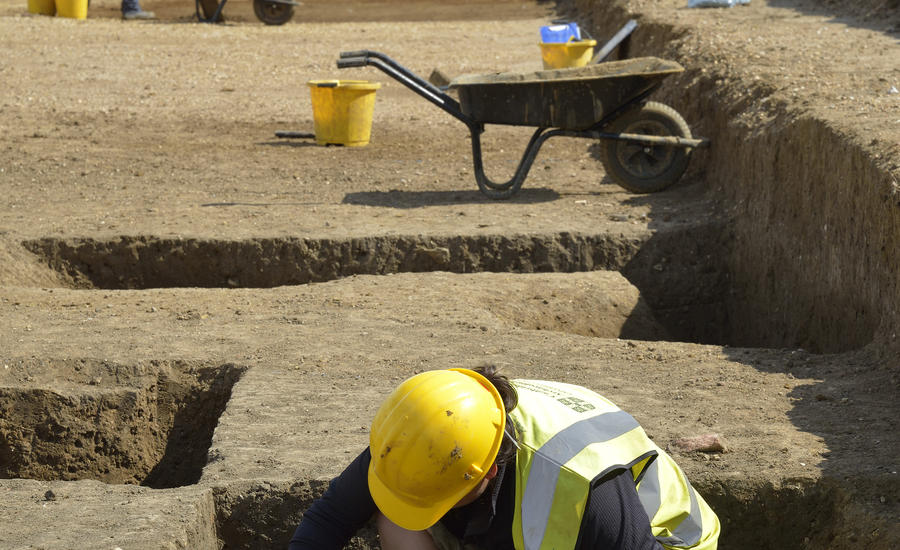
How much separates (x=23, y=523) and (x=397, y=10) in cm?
1842

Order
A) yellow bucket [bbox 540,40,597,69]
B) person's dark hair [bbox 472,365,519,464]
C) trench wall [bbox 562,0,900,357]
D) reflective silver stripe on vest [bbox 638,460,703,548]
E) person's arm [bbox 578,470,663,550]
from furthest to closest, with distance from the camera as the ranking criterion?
yellow bucket [bbox 540,40,597,69], trench wall [bbox 562,0,900,357], reflective silver stripe on vest [bbox 638,460,703,548], person's dark hair [bbox 472,365,519,464], person's arm [bbox 578,470,663,550]

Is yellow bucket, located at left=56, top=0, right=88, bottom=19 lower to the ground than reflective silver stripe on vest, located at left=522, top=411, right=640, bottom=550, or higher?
lower

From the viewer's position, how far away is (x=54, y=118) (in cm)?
1077

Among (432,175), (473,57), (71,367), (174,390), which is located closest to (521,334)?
(174,390)

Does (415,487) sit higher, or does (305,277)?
(415,487)

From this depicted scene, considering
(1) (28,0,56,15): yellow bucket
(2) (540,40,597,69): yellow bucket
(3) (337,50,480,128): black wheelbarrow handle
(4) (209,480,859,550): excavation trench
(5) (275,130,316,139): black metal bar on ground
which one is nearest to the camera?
(4) (209,480,859,550): excavation trench

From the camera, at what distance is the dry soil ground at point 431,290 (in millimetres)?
3773

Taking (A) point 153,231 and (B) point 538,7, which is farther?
(B) point 538,7

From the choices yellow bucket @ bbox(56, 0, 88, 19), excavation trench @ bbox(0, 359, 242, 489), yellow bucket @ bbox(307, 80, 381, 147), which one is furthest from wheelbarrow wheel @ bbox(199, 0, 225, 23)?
excavation trench @ bbox(0, 359, 242, 489)

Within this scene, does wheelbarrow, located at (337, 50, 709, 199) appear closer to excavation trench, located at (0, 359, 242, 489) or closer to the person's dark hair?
excavation trench, located at (0, 359, 242, 489)

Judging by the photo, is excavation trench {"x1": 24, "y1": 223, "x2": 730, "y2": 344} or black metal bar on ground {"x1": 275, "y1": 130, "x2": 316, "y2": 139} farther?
black metal bar on ground {"x1": 275, "y1": 130, "x2": 316, "y2": 139}

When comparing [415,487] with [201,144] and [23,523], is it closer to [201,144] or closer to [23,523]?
[23,523]

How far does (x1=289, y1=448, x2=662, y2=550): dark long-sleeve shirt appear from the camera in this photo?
2.48m

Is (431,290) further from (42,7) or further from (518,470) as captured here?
(42,7)
